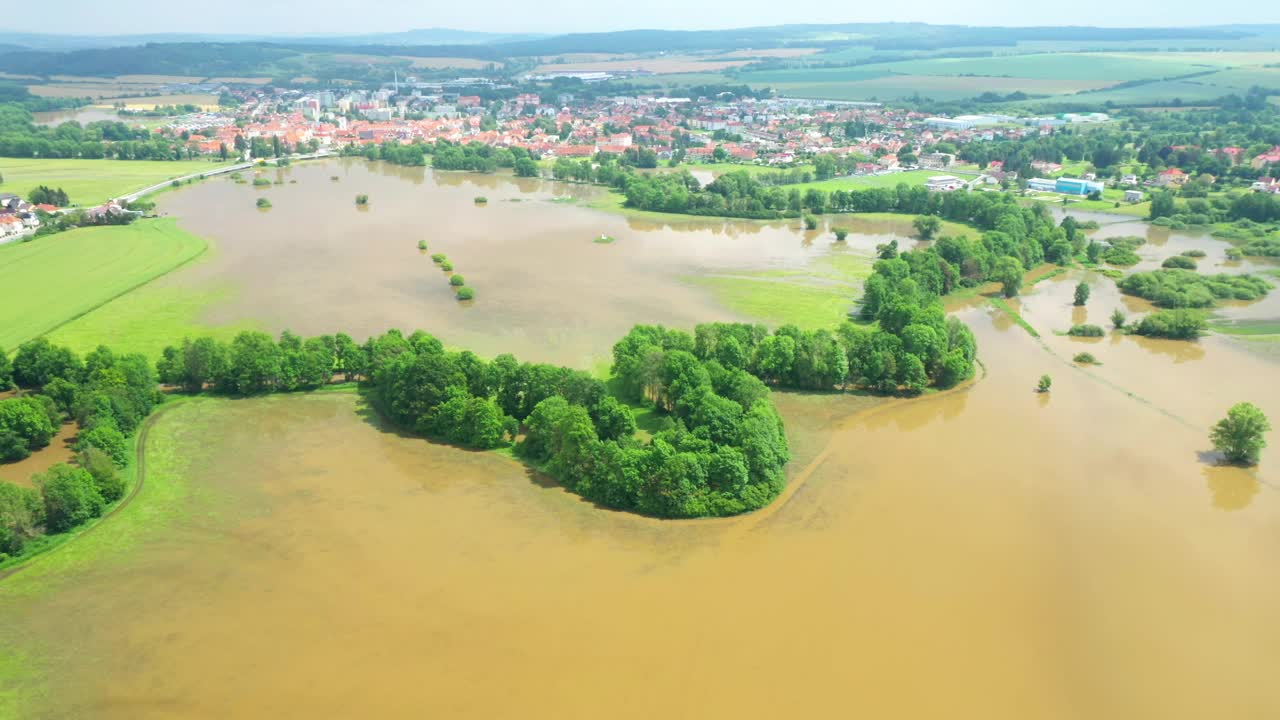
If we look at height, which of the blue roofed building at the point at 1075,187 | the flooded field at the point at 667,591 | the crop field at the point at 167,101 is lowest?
the flooded field at the point at 667,591

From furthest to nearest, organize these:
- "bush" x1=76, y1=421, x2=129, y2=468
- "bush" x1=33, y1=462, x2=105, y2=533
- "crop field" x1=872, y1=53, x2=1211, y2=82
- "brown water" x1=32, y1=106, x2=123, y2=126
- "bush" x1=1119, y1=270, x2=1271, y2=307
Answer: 1. "crop field" x1=872, y1=53, x2=1211, y2=82
2. "brown water" x1=32, y1=106, x2=123, y2=126
3. "bush" x1=1119, y1=270, x2=1271, y2=307
4. "bush" x1=76, y1=421, x2=129, y2=468
5. "bush" x1=33, y1=462, x2=105, y2=533

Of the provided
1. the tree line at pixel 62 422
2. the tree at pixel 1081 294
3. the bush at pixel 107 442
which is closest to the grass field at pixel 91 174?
the tree line at pixel 62 422

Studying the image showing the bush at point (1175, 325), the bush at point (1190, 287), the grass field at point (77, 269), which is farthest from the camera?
the bush at point (1190, 287)

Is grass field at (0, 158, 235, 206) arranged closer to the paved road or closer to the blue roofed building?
the paved road

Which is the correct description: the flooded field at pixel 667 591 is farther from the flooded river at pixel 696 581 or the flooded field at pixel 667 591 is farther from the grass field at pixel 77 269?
the grass field at pixel 77 269

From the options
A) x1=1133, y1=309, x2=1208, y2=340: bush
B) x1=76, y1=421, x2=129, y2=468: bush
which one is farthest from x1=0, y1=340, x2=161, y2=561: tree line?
x1=1133, y1=309, x2=1208, y2=340: bush

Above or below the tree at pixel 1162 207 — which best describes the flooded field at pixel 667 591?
below

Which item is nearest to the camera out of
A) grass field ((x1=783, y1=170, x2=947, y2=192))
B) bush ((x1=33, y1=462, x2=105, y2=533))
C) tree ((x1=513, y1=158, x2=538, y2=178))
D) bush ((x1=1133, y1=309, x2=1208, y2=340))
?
bush ((x1=33, y1=462, x2=105, y2=533))

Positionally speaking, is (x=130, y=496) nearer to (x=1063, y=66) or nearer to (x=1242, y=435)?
(x=1242, y=435)
